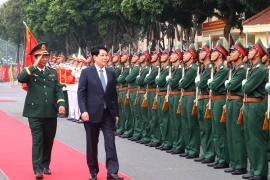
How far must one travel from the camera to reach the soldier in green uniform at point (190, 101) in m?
13.9

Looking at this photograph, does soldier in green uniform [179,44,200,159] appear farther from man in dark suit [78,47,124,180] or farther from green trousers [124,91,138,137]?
green trousers [124,91,138,137]

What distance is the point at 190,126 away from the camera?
1403 cm

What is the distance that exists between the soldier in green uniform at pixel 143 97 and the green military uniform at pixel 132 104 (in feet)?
0.74

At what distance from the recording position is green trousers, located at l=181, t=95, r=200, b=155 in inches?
548

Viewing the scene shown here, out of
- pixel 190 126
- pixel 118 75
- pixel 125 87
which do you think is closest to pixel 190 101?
pixel 190 126

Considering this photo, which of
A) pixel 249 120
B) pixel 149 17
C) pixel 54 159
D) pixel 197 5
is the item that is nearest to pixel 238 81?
pixel 249 120

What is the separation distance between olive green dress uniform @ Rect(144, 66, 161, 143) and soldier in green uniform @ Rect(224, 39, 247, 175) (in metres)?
3.62

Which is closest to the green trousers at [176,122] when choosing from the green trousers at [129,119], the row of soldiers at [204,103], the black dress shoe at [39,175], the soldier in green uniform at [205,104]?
the row of soldiers at [204,103]

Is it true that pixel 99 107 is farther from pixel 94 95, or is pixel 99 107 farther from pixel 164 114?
pixel 164 114

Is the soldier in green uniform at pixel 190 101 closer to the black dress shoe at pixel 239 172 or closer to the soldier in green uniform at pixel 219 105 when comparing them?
the soldier in green uniform at pixel 219 105

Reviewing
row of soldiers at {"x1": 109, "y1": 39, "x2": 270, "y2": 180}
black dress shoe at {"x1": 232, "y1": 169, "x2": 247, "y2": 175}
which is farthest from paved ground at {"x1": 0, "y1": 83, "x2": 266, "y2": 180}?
row of soldiers at {"x1": 109, "y1": 39, "x2": 270, "y2": 180}

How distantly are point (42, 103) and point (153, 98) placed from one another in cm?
439

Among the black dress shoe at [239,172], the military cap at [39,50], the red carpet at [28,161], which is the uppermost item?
the military cap at [39,50]

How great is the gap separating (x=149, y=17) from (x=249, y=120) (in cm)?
1661
